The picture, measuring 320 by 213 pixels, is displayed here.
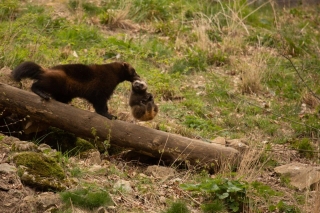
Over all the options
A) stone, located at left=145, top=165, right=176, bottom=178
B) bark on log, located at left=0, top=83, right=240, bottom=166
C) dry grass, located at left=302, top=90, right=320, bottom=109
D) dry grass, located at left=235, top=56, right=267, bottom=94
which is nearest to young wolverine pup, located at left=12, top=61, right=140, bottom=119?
bark on log, located at left=0, top=83, right=240, bottom=166

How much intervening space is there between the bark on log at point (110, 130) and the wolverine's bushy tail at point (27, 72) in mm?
327

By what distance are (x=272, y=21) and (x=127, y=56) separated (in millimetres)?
5613

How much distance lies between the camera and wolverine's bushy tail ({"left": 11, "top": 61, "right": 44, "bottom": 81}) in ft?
26.3

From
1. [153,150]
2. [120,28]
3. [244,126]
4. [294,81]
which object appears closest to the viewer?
[153,150]

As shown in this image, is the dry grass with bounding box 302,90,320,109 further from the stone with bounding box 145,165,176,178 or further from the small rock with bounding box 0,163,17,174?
the small rock with bounding box 0,163,17,174

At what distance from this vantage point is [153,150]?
7930mm

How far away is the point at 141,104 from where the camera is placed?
8539mm

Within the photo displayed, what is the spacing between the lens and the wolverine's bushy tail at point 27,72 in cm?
803

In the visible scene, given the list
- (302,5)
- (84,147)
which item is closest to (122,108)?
(84,147)

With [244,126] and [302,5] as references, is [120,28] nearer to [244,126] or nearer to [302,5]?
[244,126]

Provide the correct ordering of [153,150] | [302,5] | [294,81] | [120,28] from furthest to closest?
[302,5] → [120,28] → [294,81] → [153,150]

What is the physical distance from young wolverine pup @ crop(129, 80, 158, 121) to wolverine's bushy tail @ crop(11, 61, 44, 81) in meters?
1.43

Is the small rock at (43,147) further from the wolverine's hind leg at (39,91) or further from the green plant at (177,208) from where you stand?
the green plant at (177,208)


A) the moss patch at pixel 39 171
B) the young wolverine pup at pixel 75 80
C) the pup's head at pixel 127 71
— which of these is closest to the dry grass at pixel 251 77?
the pup's head at pixel 127 71
